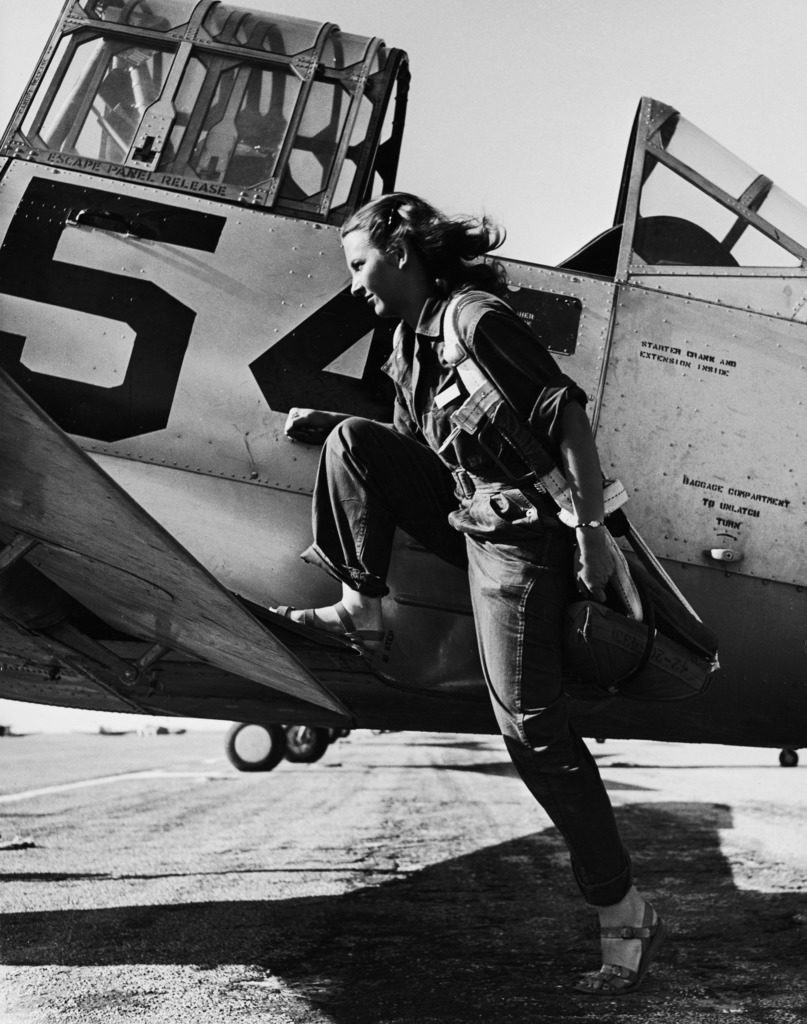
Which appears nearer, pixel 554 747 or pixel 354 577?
pixel 554 747

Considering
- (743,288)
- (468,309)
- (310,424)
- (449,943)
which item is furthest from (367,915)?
(743,288)

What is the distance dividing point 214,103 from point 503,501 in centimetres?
201

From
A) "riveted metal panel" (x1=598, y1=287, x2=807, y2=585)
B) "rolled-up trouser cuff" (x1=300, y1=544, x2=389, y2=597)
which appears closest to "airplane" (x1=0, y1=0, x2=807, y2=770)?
"riveted metal panel" (x1=598, y1=287, x2=807, y2=585)

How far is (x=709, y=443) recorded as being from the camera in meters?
3.43

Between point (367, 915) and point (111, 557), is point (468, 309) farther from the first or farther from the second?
point (367, 915)

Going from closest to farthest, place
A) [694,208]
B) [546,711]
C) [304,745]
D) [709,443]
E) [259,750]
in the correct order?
[546,711]
[709,443]
[694,208]
[259,750]
[304,745]

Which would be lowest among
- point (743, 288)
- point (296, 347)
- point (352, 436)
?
point (352, 436)

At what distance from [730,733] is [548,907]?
1340 mm

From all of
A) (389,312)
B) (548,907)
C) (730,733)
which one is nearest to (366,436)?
(389,312)

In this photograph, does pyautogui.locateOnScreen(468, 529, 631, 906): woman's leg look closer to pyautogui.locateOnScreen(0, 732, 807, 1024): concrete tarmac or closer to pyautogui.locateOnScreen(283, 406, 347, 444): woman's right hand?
pyautogui.locateOnScreen(0, 732, 807, 1024): concrete tarmac

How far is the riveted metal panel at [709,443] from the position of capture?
11.2 feet

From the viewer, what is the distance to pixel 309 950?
3.32 m

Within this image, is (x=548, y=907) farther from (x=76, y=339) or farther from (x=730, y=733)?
(x=76, y=339)

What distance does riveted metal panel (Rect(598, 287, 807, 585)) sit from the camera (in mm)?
3420
